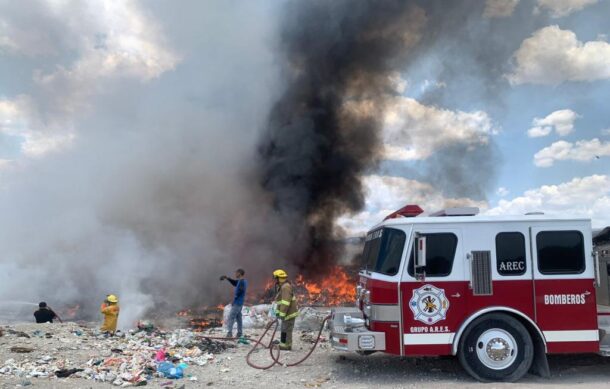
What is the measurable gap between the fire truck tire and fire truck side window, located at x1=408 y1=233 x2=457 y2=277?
34.2 inches

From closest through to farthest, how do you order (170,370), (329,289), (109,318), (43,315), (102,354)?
(170,370) → (102,354) → (109,318) → (43,315) → (329,289)

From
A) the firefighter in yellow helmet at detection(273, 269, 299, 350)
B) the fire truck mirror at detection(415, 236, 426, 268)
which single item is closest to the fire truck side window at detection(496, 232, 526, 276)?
the fire truck mirror at detection(415, 236, 426, 268)

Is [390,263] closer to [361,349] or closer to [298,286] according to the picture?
[361,349]

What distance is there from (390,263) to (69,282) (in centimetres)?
1830

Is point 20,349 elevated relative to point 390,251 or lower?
lower

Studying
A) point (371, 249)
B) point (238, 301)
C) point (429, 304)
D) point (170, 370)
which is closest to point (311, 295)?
point (238, 301)

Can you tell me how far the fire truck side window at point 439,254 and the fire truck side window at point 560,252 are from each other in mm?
1276

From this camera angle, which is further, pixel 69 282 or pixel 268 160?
pixel 268 160

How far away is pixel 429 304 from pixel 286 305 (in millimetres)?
3122

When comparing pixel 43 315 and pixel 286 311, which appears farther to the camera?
pixel 43 315

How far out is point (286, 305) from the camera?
30.1 ft

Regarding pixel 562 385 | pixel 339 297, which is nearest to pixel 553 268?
pixel 562 385

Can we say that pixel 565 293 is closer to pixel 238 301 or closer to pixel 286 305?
pixel 286 305

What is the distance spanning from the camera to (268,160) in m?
27.4
